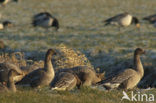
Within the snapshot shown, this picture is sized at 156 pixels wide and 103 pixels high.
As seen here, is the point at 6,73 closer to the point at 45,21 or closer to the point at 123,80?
the point at 123,80

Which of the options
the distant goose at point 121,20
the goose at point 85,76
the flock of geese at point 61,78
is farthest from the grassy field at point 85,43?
the goose at point 85,76

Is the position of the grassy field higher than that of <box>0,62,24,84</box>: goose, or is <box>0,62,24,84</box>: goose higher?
<box>0,62,24,84</box>: goose

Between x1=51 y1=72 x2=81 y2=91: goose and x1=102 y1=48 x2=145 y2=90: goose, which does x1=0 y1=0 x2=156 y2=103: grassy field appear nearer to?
x1=51 y1=72 x2=81 y2=91: goose

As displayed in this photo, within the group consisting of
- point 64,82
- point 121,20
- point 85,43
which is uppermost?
point 64,82

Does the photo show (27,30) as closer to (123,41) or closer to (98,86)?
(123,41)

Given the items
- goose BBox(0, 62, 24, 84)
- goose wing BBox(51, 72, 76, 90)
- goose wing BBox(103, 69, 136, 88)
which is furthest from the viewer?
goose BBox(0, 62, 24, 84)

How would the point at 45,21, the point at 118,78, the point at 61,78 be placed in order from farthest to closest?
the point at 45,21 → the point at 118,78 → the point at 61,78

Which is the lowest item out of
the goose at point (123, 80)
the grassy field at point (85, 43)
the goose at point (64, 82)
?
the grassy field at point (85, 43)

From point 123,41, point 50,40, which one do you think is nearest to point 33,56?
point 50,40

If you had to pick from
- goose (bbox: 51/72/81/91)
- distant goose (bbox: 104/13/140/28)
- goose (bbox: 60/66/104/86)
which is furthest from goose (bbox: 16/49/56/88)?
distant goose (bbox: 104/13/140/28)

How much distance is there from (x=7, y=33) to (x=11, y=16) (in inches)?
527

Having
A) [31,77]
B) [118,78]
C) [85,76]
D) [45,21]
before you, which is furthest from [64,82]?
[45,21]

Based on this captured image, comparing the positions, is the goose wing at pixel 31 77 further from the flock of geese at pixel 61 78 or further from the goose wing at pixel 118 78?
the goose wing at pixel 118 78

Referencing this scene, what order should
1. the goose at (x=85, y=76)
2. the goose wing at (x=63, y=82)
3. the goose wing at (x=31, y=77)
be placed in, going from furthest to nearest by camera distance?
1. the goose at (x=85, y=76)
2. the goose wing at (x=31, y=77)
3. the goose wing at (x=63, y=82)
